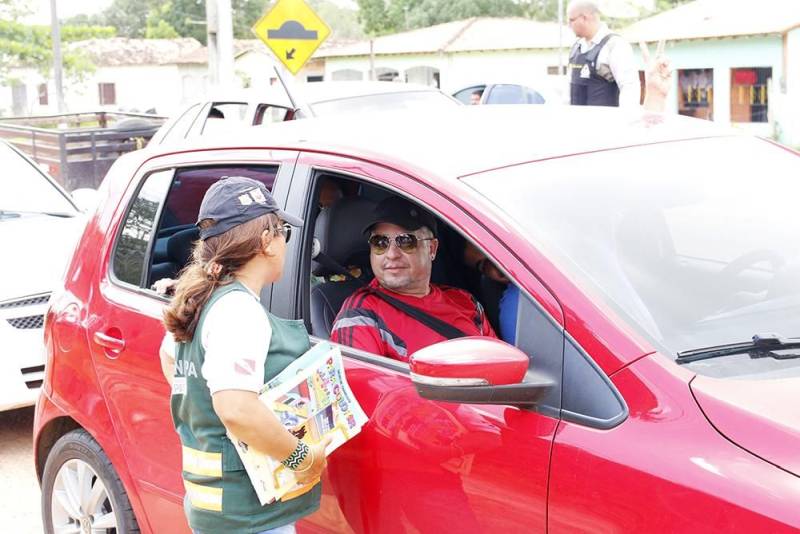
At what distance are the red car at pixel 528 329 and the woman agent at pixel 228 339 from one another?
0.19 m

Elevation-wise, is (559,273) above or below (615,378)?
above

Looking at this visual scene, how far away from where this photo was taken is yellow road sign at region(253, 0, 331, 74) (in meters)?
12.6

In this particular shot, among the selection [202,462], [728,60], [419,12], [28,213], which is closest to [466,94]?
[28,213]

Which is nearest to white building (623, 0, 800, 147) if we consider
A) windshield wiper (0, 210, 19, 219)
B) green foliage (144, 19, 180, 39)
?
windshield wiper (0, 210, 19, 219)

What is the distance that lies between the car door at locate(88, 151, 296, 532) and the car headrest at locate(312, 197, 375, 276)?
273mm

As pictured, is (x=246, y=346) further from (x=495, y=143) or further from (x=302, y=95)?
(x=302, y=95)

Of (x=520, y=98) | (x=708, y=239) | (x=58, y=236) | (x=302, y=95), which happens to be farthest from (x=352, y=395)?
(x=520, y=98)

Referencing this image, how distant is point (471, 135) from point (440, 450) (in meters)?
0.97

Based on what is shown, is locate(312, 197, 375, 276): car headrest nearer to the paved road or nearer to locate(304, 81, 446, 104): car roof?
the paved road

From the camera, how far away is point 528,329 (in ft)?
7.86

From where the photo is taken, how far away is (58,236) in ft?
21.7

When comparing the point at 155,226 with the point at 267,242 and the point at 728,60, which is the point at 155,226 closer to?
the point at 267,242

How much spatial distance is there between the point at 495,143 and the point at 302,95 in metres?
6.54

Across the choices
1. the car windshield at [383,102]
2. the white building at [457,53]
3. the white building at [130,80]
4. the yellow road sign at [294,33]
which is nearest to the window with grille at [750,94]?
the white building at [457,53]
